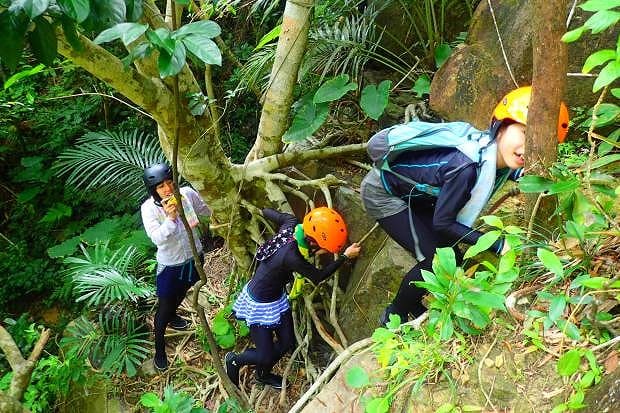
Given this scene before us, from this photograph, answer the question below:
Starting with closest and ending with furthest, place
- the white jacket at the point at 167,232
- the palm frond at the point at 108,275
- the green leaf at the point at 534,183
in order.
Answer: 1. the green leaf at the point at 534,183
2. the white jacket at the point at 167,232
3. the palm frond at the point at 108,275

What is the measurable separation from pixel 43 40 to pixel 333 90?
2414 millimetres

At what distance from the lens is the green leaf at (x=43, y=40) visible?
1.54 meters

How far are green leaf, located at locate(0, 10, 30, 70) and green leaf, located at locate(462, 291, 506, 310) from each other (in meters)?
1.56

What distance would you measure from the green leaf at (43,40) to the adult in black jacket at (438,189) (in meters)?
1.55

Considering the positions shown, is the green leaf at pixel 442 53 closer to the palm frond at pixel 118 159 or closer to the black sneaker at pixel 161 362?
the palm frond at pixel 118 159

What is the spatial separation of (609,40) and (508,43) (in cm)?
55

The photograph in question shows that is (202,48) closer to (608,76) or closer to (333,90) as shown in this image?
(608,76)

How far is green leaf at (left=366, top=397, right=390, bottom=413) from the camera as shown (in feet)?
6.78

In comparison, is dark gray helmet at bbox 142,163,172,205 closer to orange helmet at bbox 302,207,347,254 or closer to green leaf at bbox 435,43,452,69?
orange helmet at bbox 302,207,347,254

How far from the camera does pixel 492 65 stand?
11.1ft

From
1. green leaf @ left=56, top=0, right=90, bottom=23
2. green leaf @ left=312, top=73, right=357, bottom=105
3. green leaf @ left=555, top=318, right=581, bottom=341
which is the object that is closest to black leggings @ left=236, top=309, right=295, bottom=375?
green leaf @ left=312, top=73, right=357, bottom=105

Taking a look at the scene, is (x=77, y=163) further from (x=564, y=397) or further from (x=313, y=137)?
(x=564, y=397)

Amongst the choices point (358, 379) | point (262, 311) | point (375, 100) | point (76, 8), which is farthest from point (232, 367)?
point (76, 8)

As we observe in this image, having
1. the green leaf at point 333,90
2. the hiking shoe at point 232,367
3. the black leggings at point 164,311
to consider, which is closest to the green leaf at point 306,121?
the green leaf at point 333,90
